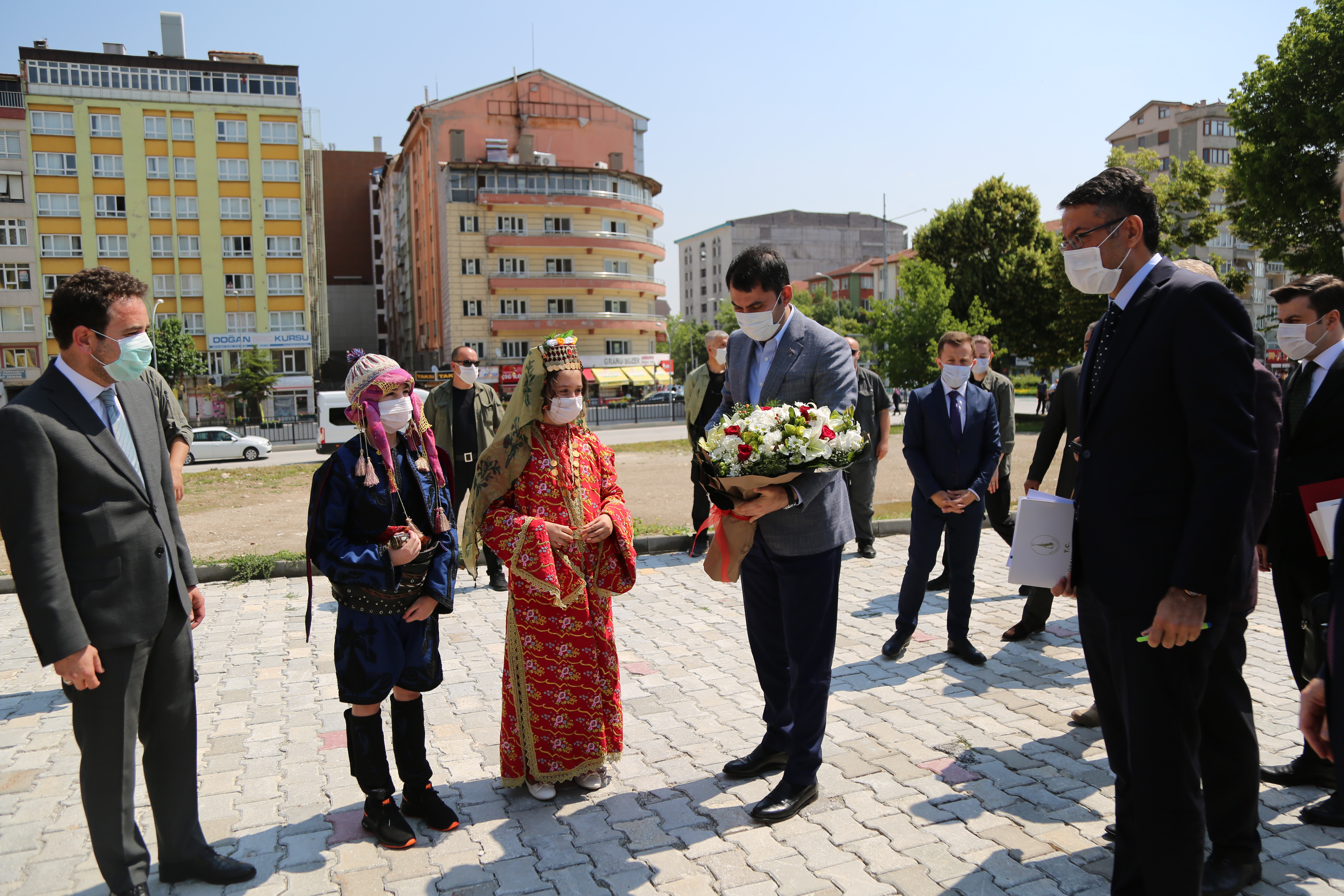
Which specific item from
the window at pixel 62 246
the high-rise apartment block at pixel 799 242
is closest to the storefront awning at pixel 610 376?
the window at pixel 62 246

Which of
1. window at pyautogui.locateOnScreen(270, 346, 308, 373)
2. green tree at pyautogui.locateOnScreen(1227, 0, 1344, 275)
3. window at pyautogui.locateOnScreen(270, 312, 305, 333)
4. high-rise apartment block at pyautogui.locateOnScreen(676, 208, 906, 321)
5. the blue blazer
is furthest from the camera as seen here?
high-rise apartment block at pyautogui.locateOnScreen(676, 208, 906, 321)

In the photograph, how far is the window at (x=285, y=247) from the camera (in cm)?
5506

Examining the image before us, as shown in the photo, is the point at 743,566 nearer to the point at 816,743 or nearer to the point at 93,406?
the point at 816,743

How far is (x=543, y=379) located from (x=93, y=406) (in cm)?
180

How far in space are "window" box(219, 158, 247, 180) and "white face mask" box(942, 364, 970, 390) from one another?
58.7 metres

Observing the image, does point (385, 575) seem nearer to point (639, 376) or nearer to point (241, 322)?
point (639, 376)

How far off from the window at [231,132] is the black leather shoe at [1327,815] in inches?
2439

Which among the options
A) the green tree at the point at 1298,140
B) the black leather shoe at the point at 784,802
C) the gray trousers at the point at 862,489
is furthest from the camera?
the green tree at the point at 1298,140

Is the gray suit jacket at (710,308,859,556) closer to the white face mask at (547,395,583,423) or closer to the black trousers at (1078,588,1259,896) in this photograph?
the white face mask at (547,395,583,423)

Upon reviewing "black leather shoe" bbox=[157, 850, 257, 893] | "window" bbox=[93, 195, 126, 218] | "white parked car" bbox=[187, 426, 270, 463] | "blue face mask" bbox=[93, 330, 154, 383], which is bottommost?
"white parked car" bbox=[187, 426, 270, 463]

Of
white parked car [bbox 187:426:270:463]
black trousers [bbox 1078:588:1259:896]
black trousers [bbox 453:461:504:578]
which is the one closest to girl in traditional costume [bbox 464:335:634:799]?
black trousers [bbox 1078:588:1259:896]

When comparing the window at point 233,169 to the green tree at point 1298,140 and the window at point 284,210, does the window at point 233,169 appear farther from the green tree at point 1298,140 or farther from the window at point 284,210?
the green tree at point 1298,140

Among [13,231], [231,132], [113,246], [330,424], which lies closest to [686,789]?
[330,424]

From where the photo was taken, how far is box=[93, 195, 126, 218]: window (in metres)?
52.2
